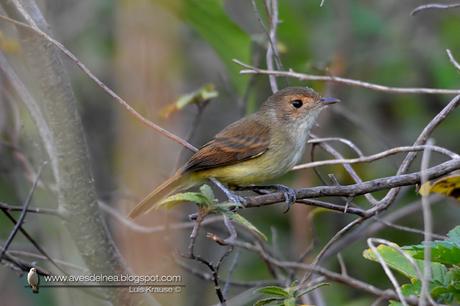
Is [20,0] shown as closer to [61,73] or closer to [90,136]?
[61,73]

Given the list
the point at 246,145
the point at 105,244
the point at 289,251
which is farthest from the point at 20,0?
the point at 289,251

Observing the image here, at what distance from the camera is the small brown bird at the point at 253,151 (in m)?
4.32

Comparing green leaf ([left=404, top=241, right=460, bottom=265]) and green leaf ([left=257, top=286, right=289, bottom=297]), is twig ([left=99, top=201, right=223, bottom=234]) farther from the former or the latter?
green leaf ([left=404, top=241, right=460, bottom=265])

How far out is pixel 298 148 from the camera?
4.44 m

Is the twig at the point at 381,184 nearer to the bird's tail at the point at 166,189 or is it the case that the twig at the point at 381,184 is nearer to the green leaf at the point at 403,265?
the green leaf at the point at 403,265

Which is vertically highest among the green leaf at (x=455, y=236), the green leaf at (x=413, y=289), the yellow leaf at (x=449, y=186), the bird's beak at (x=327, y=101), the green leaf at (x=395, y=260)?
the bird's beak at (x=327, y=101)

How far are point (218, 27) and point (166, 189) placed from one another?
99 centimetres

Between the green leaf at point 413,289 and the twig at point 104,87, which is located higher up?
the twig at point 104,87

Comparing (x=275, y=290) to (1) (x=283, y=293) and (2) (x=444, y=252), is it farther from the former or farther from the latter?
(2) (x=444, y=252)

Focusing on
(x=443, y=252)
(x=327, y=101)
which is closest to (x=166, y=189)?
(x=327, y=101)

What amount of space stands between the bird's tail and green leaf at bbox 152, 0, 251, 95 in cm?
77

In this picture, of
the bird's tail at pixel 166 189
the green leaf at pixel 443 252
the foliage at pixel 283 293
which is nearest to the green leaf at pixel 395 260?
the green leaf at pixel 443 252

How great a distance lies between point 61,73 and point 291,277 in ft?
5.92

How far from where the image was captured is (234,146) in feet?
14.6
